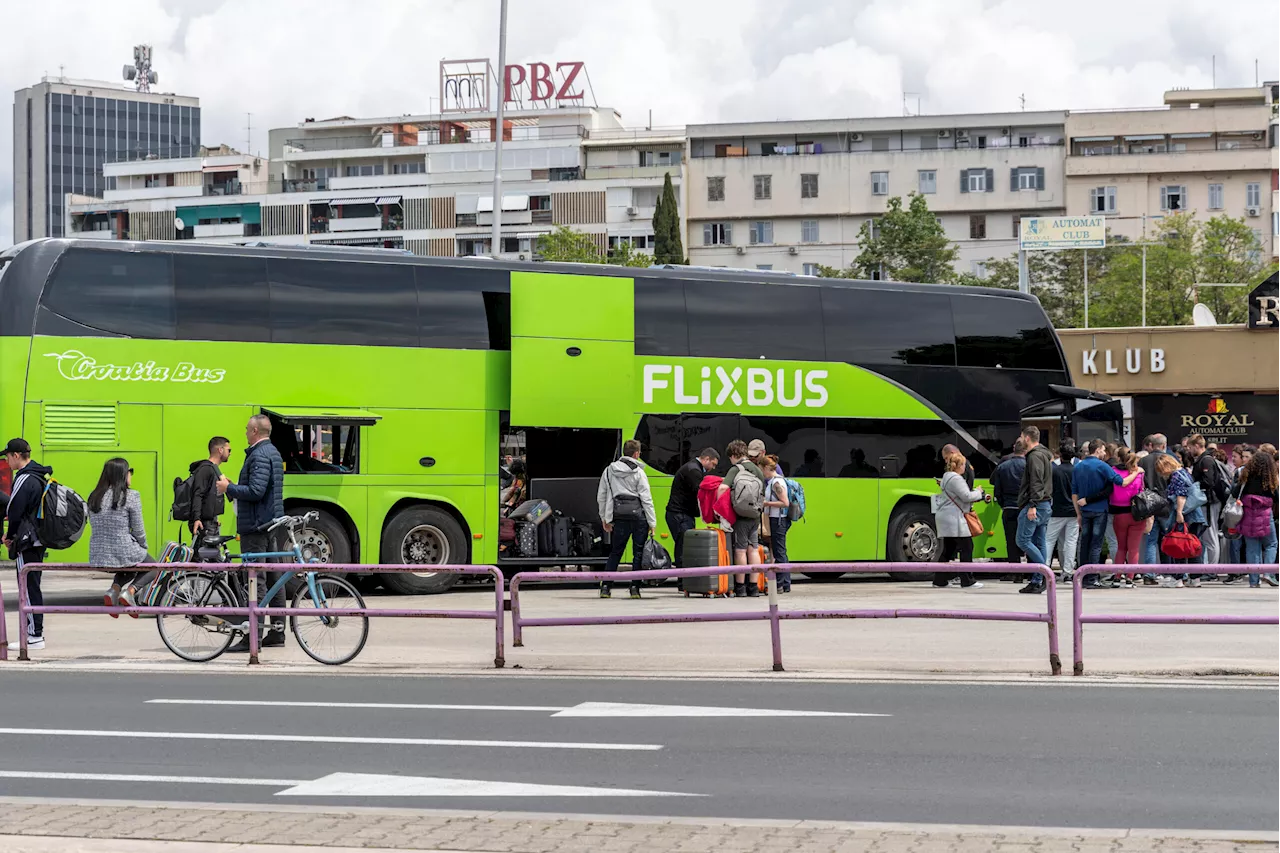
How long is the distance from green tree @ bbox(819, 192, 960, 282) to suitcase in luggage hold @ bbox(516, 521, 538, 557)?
65081 mm

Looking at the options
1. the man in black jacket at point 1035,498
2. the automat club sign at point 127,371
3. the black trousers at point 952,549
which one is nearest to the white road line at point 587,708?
the automat club sign at point 127,371

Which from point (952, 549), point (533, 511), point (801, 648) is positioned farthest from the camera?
point (952, 549)

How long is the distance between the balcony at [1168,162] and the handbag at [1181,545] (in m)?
78.2

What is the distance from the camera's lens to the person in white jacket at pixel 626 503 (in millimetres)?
20484

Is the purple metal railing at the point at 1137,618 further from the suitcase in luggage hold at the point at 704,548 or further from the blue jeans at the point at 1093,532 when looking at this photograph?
the blue jeans at the point at 1093,532

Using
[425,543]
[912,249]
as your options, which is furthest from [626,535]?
[912,249]

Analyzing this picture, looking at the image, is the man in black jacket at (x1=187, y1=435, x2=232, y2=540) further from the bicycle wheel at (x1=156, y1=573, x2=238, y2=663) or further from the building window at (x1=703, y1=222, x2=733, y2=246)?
the building window at (x1=703, y1=222, x2=733, y2=246)

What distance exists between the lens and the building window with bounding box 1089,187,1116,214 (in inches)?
3816

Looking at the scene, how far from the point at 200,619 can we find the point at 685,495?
26.2 feet

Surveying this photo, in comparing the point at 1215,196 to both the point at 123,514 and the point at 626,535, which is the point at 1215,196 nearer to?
the point at 626,535

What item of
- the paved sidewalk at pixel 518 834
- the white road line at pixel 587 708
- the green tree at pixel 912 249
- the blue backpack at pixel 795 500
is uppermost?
the green tree at pixel 912 249

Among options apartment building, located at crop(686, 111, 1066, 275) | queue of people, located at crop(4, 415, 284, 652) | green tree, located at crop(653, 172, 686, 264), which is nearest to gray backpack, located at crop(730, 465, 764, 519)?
queue of people, located at crop(4, 415, 284, 652)

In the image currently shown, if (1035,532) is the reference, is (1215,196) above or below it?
above

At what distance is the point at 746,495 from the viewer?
65.8 feet
